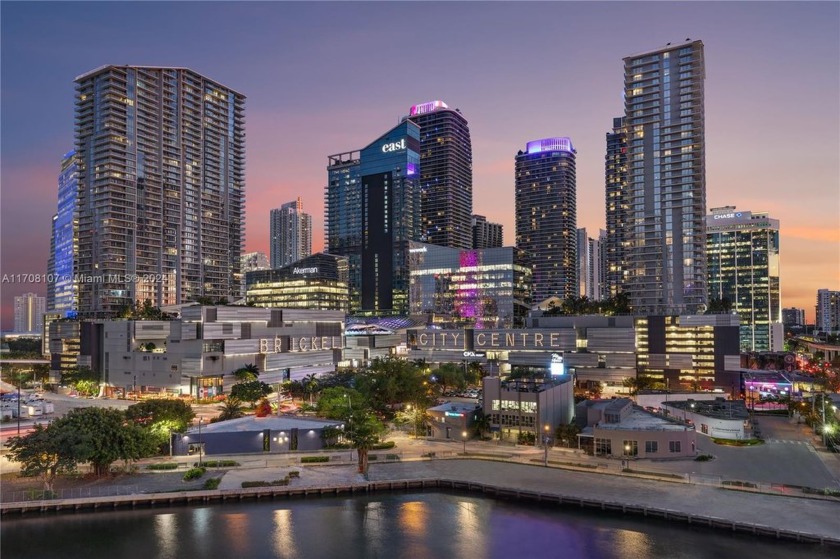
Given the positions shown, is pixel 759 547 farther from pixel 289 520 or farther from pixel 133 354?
pixel 133 354

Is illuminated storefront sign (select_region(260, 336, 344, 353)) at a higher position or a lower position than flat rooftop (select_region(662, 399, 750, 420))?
higher

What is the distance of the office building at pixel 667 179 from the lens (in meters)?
179

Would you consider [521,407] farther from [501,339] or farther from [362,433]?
[501,339]

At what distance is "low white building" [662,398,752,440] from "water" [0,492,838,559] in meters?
34.1

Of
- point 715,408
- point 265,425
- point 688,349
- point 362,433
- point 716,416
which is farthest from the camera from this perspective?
point 688,349

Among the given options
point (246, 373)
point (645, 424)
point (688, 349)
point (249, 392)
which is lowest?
point (249, 392)

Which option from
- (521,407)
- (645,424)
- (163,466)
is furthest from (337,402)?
(645,424)

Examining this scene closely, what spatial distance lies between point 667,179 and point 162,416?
162 meters

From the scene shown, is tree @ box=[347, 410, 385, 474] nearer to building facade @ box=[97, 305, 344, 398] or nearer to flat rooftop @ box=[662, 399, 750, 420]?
flat rooftop @ box=[662, 399, 750, 420]

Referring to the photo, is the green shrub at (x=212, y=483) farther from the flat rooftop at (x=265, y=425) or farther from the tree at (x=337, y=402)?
the tree at (x=337, y=402)

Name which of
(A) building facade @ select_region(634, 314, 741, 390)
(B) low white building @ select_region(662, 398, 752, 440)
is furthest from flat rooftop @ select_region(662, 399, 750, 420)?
(A) building facade @ select_region(634, 314, 741, 390)

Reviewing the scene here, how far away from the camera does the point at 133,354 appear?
140000 millimetres

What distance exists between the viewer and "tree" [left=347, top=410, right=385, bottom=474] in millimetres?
66938

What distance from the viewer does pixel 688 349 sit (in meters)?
146
